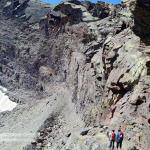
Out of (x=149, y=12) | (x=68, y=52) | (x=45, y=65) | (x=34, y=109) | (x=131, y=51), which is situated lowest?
(x=34, y=109)

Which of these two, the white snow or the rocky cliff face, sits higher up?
the rocky cliff face

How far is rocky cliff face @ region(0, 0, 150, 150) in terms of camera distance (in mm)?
17125

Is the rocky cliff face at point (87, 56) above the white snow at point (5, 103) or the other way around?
above

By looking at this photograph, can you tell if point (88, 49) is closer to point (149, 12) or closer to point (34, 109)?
point (34, 109)

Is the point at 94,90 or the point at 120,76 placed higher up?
the point at 120,76

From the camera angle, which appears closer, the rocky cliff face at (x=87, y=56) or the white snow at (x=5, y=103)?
the rocky cliff face at (x=87, y=56)

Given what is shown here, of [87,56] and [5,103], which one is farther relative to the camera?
[5,103]

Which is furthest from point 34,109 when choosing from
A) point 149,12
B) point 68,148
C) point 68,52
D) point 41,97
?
point 149,12

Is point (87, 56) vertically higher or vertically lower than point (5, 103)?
higher

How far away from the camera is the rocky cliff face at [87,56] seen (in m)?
17.1

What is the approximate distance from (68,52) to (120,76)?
26.8 metres

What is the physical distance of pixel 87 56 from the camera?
36531 millimetres

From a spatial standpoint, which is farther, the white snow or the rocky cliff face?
the white snow

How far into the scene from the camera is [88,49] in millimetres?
37375
